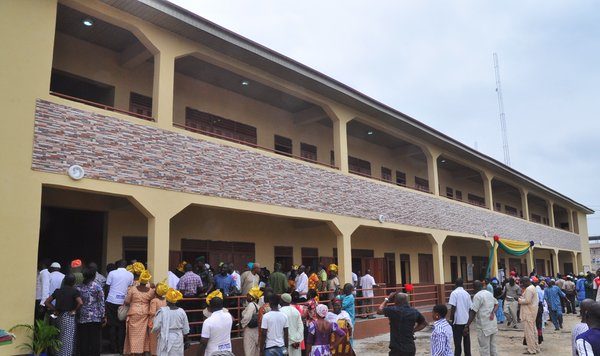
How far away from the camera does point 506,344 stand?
1319cm

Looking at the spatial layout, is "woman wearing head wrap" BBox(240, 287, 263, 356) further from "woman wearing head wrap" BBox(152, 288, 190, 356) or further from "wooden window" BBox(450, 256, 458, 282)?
"wooden window" BBox(450, 256, 458, 282)

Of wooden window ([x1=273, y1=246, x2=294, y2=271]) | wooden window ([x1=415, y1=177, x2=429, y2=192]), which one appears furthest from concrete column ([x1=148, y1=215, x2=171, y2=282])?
wooden window ([x1=415, y1=177, x2=429, y2=192])

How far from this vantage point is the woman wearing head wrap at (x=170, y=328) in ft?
24.7

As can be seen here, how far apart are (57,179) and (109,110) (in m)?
2.33

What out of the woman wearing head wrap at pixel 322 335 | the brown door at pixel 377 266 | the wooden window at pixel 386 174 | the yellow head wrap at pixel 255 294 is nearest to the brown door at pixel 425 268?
the brown door at pixel 377 266

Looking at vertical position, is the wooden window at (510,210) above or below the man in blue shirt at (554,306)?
above

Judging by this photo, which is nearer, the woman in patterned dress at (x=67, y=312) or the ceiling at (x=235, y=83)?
the woman in patterned dress at (x=67, y=312)

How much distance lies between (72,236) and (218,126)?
4.86 metres

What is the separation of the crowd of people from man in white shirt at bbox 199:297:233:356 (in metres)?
0.01

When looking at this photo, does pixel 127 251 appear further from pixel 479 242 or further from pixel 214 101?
pixel 479 242

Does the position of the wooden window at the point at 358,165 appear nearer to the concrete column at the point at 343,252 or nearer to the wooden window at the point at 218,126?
the concrete column at the point at 343,252

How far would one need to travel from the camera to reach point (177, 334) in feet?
24.9

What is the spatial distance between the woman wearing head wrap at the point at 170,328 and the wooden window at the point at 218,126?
5.97 m

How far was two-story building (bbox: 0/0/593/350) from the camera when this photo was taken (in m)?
8.48
